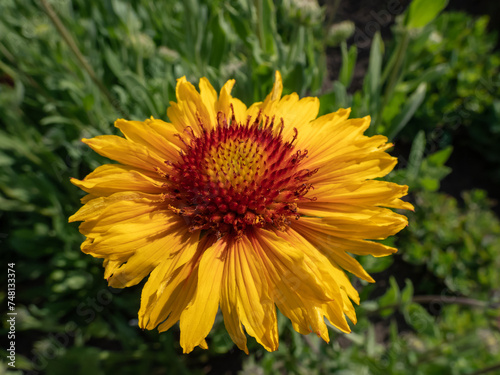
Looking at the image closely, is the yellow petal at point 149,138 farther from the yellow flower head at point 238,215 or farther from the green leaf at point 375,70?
the green leaf at point 375,70

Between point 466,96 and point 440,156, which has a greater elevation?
point 466,96

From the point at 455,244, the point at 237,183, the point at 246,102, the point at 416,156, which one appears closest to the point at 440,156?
the point at 416,156

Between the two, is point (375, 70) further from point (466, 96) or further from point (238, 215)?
point (466, 96)

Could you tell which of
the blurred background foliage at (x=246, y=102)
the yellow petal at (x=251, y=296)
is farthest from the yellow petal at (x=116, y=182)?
the blurred background foliage at (x=246, y=102)

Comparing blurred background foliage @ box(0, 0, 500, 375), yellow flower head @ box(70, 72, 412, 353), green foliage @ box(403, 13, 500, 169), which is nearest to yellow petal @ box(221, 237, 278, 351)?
yellow flower head @ box(70, 72, 412, 353)

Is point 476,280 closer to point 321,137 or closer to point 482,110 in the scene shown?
point 482,110

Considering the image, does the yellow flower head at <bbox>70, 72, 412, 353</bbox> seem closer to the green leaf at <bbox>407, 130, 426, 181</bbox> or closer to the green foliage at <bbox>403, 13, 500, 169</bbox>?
the green leaf at <bbox>407, 130, 426, 181</bbox>
